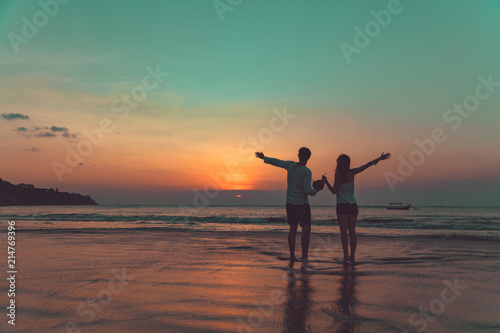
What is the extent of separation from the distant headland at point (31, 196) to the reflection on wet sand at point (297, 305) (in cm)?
12572

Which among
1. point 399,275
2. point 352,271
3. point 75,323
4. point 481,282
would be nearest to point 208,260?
point 352,271

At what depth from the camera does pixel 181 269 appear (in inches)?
237

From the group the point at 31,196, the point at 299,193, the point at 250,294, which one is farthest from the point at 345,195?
the point at 31,196

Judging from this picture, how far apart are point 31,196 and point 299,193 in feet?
448

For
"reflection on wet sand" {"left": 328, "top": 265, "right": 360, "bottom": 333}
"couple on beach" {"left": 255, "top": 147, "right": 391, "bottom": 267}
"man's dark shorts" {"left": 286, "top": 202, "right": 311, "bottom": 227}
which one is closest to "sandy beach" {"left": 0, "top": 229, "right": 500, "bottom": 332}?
"reflection on wet sand" {"left": 328, "top": 265, "right": 360, "bottom": 333}

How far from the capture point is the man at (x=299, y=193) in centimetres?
695

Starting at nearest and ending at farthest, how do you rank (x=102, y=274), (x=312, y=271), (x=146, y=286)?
(x=146, y=286) < (x=102, y=274) < (x=312, y=271)

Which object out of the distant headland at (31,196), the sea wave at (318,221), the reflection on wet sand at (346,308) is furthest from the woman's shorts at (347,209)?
the distant headland at (31,196)

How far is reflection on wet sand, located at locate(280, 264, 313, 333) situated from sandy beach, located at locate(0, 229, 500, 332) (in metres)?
A: 0.01

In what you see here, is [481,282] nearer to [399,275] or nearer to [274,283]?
[399,275]

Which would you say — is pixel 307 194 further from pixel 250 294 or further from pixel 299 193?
pixel 250 294

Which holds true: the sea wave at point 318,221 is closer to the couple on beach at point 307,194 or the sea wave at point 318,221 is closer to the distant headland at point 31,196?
the couple on beach at point 307,194

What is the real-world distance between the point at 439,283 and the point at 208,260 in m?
4.06

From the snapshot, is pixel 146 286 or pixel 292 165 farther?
pixel 292 165
